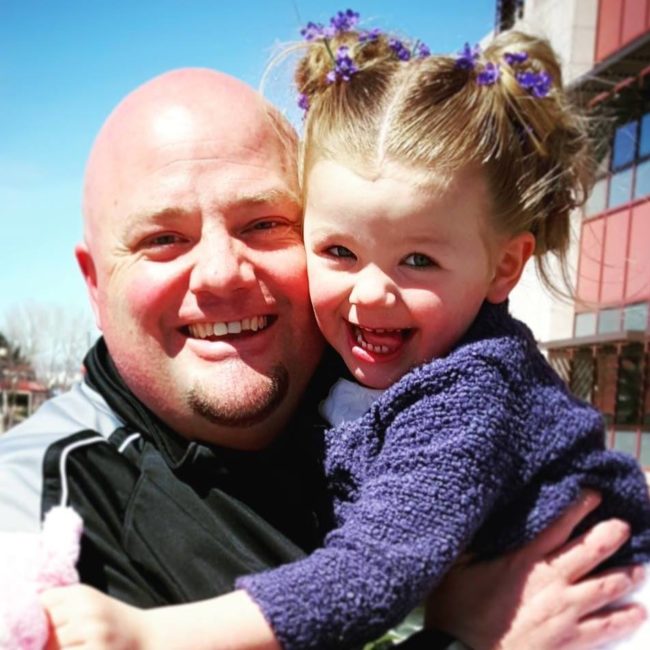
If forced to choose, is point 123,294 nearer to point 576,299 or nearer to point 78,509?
point 78,509

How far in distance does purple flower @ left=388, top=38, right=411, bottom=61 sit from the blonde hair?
1 centimetres

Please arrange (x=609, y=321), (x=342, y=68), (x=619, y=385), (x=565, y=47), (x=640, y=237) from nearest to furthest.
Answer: (x=342, y=68) → (x=640, y=237) → (x=619, y=385) → (x=609, y=321) → (x=565, y=47)

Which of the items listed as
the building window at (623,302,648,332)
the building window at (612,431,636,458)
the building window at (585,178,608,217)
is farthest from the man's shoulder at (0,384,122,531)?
the building window at (585,178,608,217)

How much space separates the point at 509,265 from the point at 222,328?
79cm

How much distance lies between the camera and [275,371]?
2.46 meters

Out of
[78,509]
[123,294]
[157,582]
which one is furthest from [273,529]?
[123,294]

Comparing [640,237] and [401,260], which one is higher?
[640,237]

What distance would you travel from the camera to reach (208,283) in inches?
92.2

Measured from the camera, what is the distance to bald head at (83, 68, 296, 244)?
248cm

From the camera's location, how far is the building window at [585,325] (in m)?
18.4

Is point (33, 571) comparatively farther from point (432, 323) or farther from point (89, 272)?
point (89, 272)

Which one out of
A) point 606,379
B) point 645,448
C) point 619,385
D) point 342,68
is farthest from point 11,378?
point 342,68

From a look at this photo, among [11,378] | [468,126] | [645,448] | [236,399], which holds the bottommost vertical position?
[645,448]

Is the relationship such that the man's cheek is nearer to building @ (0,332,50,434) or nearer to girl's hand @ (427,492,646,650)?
girl's hand @ (427,492,646,650)
